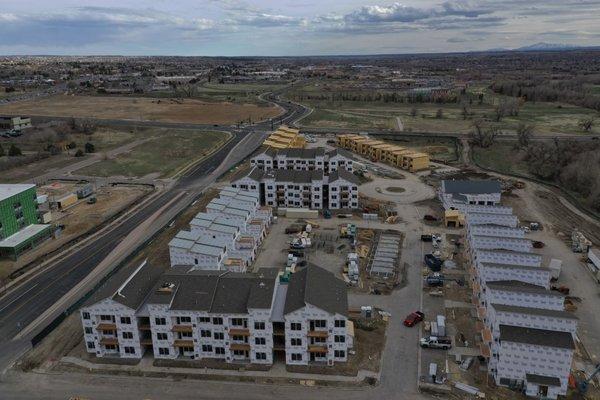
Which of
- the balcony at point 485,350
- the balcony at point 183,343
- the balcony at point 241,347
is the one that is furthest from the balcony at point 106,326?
the balcony at point 485,350

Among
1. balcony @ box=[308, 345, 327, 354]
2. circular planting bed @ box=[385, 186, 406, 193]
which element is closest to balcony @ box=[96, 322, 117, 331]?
balcony @ box=[308, 345, 327, 354]

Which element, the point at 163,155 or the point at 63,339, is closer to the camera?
the point at 63,339

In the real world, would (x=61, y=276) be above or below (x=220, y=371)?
above

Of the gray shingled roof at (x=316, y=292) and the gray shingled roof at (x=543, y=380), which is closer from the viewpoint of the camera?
the gray shingled roof at (x=543, y=380)

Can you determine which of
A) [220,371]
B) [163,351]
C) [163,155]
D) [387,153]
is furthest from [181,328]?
[163,155]

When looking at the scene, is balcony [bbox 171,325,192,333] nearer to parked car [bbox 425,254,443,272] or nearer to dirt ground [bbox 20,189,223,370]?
dirt ground [bbox 20,189,223,370]

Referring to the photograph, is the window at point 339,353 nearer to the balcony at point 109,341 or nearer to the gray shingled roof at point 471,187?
the balcony at point 109,341

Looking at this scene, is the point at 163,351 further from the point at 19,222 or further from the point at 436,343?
the point at 19,222
